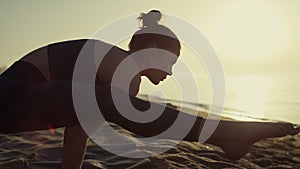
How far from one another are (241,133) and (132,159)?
6.77ft

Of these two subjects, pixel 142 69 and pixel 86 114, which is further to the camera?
pixel 142 69

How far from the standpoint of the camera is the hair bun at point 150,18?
2.92 m

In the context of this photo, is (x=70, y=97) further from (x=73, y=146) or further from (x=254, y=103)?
(x=254, y=103)

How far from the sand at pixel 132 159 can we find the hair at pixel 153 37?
1.40m

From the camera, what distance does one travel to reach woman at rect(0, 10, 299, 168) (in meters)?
2.26

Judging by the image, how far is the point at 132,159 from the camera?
13.7 feet

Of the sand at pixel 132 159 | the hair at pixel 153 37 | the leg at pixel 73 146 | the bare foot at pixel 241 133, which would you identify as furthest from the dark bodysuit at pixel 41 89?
the sand at pixel 132 159

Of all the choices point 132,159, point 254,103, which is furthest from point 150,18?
point 254,103

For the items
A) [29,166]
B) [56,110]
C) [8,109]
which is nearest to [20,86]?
[8,109]

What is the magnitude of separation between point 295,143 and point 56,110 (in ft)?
15.9

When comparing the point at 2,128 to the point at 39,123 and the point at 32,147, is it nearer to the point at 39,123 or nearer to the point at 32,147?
the point at 39,123

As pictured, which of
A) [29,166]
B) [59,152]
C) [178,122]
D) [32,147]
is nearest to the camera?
[178,122]

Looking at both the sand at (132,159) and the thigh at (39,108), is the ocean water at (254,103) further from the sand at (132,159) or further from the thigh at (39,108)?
the thigh at (39,108)

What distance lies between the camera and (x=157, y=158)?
418cm
